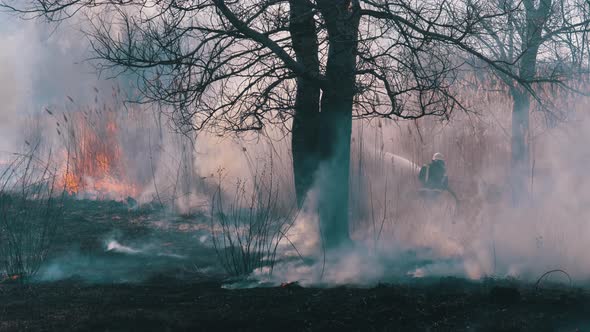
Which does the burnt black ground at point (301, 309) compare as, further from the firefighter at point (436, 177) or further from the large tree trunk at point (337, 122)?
the firefighter at point (436, 177)

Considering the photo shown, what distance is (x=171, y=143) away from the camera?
13.3 m

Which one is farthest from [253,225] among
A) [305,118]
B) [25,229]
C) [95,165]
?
[95,165]

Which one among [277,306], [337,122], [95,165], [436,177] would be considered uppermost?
[337,122]

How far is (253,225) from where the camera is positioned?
26.3 feet

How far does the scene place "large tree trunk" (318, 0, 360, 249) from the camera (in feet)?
23.7

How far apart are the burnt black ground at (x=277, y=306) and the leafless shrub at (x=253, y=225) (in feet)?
1.87

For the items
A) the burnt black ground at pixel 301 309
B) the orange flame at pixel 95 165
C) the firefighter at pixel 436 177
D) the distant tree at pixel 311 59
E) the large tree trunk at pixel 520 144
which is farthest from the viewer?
the orange flame at pixel 95 165

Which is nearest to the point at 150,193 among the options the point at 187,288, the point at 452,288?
the point at 187,288

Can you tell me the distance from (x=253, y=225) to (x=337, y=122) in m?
1.59

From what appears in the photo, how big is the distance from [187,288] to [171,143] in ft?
22.8

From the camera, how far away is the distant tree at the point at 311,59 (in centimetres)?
688

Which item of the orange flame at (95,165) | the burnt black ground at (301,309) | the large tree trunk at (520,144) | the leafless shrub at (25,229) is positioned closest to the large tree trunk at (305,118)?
the burnt black ground at (301,309)

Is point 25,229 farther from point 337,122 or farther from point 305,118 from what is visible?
point 337,122

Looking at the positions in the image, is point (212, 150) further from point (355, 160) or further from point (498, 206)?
point (498, 206)
